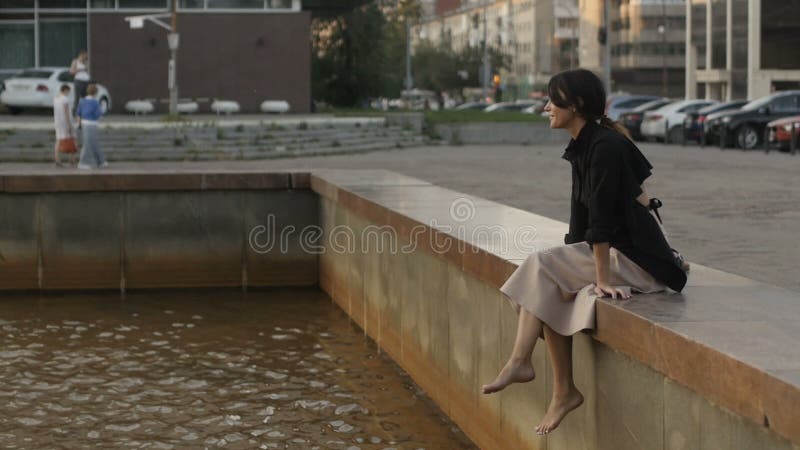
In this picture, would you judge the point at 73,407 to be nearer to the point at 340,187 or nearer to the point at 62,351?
the point at 62,351

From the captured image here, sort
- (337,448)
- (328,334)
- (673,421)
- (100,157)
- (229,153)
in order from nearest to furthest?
(673,421) → (337,448) → (328,334) → (100,157) → (229,153)

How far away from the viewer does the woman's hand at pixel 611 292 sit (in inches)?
240

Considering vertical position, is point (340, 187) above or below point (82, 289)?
above

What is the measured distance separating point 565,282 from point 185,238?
10.5 m

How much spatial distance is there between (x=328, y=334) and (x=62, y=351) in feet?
7.54

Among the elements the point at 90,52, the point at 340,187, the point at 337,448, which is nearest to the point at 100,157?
the point at 340,187

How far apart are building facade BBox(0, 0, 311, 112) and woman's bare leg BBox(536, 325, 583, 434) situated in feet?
138

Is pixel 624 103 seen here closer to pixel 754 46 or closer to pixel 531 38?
pixel 754 46

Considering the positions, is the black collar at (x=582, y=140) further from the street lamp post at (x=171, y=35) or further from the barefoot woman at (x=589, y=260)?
the street lamp post at (x=171, y=35)

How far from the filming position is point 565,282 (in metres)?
6.30

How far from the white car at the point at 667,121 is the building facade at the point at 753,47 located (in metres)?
33.1

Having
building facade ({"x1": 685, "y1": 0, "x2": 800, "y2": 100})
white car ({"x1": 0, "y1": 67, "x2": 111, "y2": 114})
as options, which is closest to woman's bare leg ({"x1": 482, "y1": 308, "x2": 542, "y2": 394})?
white car ({"x1": 0, "y1": 67, "x2": 111, "y2": 114})

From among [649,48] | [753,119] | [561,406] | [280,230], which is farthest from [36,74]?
[649,48]

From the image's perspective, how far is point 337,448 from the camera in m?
8.79
